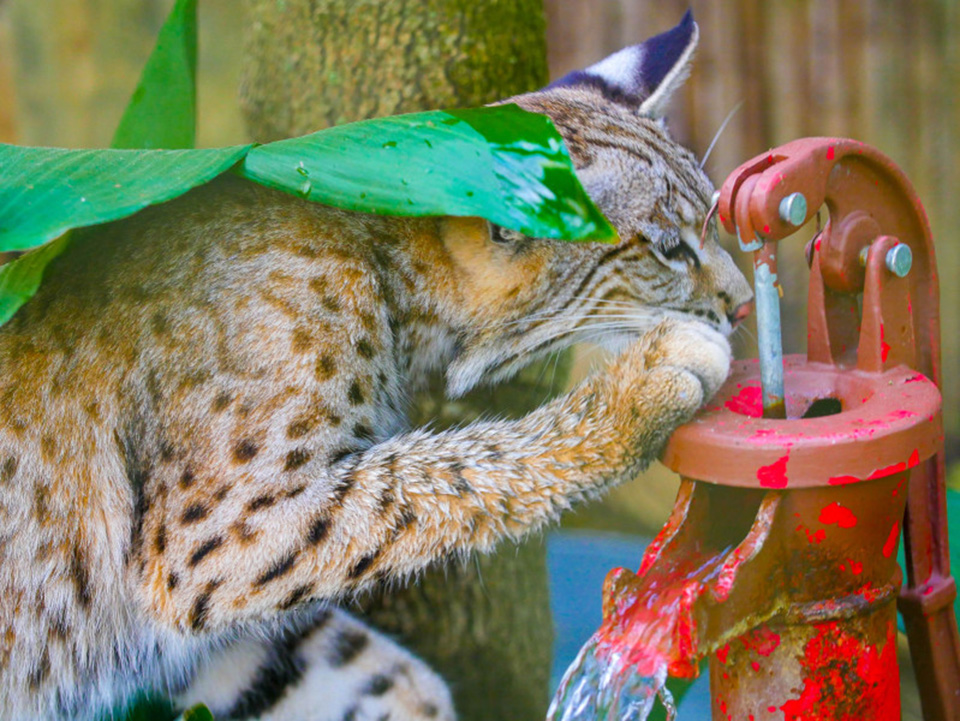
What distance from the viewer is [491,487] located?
1414mm

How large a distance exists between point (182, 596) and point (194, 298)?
17.8 inches

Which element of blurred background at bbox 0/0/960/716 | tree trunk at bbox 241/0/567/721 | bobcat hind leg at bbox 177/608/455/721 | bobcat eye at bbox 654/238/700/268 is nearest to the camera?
bobcat eye at bbox 654/238/700/268

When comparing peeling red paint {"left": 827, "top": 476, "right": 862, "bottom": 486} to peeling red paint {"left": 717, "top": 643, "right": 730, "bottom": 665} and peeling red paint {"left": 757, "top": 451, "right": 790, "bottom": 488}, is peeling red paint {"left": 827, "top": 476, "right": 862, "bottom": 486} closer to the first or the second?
peeling red paint {"left": 757, "top": 451, "right": 790, "bottom": 488}

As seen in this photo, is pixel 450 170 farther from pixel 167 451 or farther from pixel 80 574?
pixel 80 574

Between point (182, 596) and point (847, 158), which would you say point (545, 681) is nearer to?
point (182, 596)

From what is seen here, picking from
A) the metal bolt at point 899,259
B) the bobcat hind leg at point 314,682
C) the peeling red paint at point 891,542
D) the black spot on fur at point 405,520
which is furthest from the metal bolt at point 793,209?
the bobcat hind leg at point 314,682

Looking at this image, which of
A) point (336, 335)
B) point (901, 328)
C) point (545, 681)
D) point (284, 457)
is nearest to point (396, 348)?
point (336, 335)

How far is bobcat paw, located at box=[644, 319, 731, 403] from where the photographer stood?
4.51 feet

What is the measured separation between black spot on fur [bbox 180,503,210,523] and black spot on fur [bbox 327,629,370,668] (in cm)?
54

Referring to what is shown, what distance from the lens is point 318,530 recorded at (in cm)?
138

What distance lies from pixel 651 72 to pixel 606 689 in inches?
46.9

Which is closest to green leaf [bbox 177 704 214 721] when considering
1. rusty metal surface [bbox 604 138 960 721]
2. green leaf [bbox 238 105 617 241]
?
rusty metal surface [bbox 604 138 960 721]

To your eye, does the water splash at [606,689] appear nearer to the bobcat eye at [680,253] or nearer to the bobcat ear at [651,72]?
the bobcat eye at [680,253]

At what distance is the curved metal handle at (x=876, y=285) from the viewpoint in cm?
112
